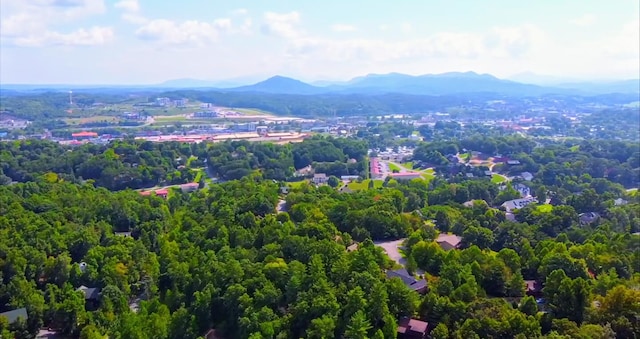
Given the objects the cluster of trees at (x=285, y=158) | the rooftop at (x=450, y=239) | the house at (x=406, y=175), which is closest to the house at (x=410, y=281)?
the rooftop at (x=450, y=239)

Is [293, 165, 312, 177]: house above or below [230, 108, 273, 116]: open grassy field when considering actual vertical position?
below

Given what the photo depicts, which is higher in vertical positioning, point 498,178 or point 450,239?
point 450,239

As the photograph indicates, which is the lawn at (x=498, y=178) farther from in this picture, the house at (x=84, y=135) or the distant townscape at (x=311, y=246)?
the house at (x=84, y=135)

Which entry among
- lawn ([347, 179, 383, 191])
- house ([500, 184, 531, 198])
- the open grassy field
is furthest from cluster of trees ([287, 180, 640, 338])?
the open grassy field

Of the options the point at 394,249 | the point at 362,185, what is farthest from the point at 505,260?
the point at 362,185

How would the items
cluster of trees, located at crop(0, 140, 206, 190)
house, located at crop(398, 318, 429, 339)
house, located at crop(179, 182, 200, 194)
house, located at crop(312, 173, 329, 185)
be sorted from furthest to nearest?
1. house, located at crop(312, 173, 329, 185)
2. cluster of trees, located at crop(0, 140, 206, 190)
3. house, located at crop(179, 182, 200, 194)
4. house, located at crop(398, 318, 429, 339)

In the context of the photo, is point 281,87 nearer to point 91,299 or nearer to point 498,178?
point 498,178

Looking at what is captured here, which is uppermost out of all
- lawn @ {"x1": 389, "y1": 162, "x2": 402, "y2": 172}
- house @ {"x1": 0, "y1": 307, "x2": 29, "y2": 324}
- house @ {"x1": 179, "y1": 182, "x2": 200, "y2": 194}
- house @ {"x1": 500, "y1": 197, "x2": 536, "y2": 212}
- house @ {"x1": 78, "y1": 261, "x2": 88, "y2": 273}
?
house @ {"x1": 78, "y1": 261, "x2": 88, "y2": 273}

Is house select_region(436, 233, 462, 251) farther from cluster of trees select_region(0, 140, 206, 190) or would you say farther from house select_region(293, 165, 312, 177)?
cluster of trees select_region(0, 140, 206, 190)
